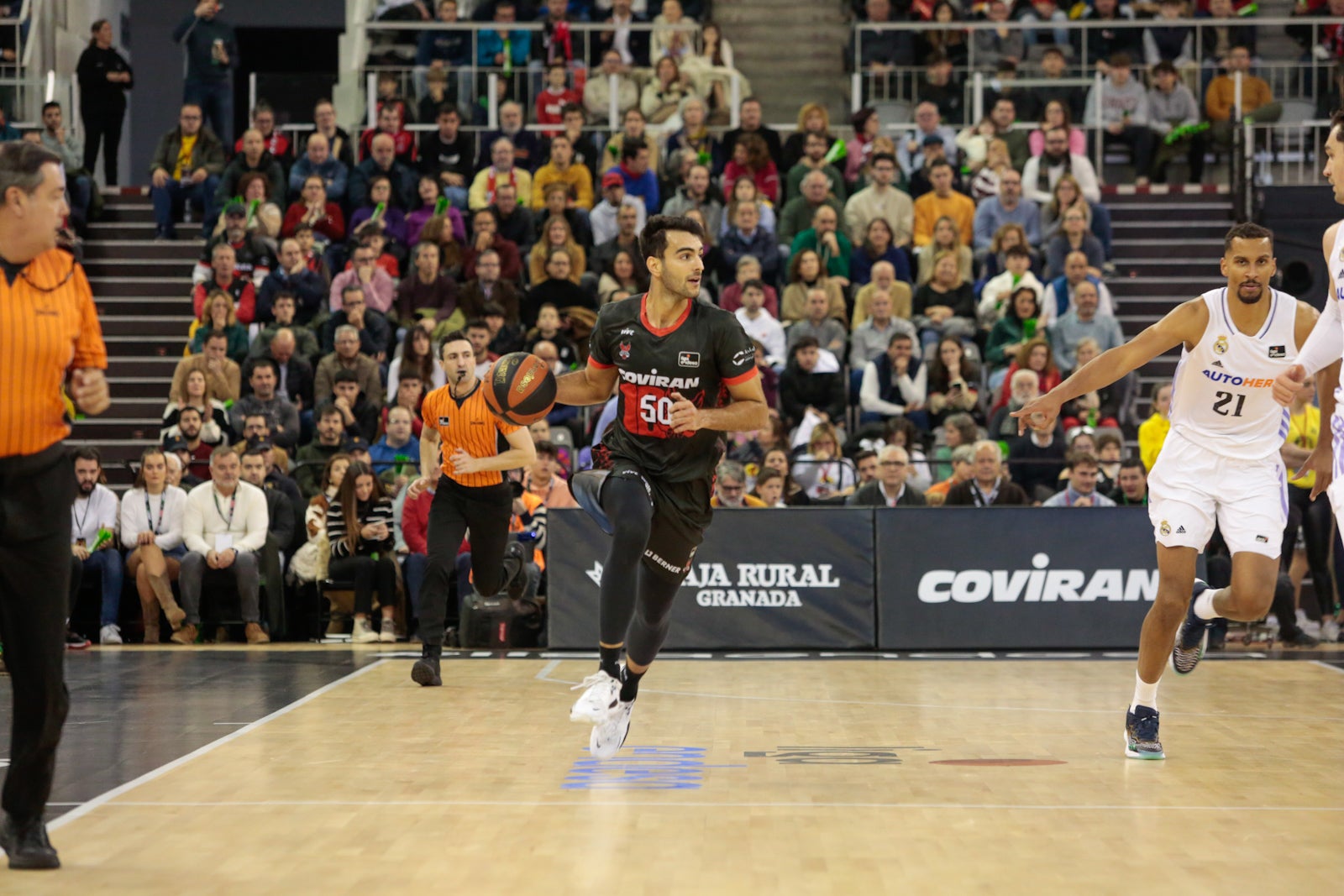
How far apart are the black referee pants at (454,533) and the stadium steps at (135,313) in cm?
799

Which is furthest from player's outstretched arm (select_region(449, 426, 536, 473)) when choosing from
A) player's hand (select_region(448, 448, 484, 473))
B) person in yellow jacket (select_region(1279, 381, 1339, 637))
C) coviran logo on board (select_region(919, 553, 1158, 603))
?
person in yellow jacket (select_region(1279, 381, 1339, 637))

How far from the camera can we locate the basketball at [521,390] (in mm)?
7004

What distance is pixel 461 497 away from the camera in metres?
10.2

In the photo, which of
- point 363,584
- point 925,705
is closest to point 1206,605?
point 925,705

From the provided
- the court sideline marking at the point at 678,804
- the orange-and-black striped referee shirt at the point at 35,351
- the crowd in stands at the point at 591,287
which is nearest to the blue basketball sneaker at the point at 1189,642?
the court sideline marking at the point at 678,804

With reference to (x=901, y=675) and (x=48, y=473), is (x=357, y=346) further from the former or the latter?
(x=48, y=473)

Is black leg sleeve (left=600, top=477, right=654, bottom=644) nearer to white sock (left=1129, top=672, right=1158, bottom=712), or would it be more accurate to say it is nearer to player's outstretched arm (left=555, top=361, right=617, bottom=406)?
player's outstretched arm (left=555, top=361, right=617, bottom=406)

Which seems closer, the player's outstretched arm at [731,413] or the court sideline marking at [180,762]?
the court sideline marking at [180,762]

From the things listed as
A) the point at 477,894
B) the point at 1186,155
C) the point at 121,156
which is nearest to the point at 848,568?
the point at 477,894

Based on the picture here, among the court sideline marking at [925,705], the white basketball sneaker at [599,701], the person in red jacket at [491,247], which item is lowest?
the court sideline marking at [925,705]

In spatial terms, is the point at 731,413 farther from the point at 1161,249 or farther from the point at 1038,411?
the point at 1161,249

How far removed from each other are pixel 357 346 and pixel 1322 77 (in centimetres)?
1229

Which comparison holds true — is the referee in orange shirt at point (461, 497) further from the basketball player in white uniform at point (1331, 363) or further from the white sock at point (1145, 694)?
the basketball player in white uniform at point (1331, 363)

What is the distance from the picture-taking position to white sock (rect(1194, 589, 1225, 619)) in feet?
26.2
